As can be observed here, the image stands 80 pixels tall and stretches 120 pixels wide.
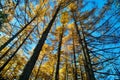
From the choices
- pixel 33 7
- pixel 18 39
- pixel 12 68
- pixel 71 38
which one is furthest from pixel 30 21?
pixel 12 68

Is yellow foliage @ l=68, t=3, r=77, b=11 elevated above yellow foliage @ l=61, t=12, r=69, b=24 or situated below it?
above

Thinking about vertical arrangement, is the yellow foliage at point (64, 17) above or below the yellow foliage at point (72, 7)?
below

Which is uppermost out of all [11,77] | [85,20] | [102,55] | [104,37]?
[85,20]

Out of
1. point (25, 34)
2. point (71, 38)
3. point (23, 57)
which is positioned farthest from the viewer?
point (23, 57)

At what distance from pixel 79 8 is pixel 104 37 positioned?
10.5 ft

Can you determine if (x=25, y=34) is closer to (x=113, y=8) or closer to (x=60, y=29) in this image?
(x=60, y=29)

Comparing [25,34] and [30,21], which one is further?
[25,34]

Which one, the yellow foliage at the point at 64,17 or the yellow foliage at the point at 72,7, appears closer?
the yellow foliage at the point at 64,17

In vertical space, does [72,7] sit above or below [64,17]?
above

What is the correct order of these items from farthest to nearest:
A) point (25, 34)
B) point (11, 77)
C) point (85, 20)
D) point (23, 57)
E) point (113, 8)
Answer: point (11, 77)
point (23, 57)
point (25, 34)
point (85, 20)
point (113, 8)

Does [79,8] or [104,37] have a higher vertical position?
[79,8]

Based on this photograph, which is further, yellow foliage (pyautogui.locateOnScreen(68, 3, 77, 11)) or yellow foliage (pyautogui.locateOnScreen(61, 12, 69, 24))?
yellow foliage (pyautogui.locateOnScreen(68, 3, 77, 11))

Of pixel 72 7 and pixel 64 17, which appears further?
pixel 72 7

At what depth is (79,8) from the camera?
1071 centimetres
